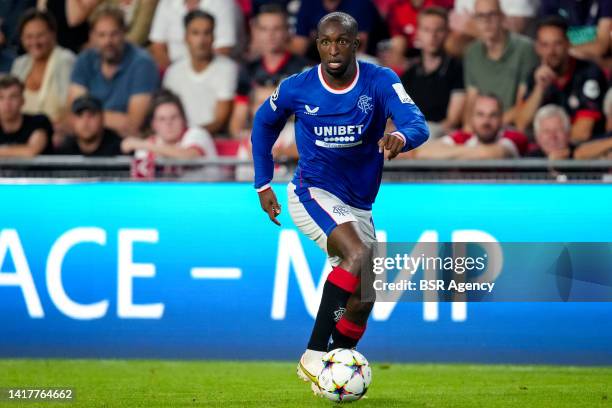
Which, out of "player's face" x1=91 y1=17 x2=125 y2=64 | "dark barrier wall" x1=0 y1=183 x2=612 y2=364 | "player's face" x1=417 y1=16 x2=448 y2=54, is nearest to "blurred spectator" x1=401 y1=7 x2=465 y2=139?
"player's face" x1=417 y1=16 x2=448 y2=54

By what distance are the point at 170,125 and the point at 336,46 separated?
16.1 feet

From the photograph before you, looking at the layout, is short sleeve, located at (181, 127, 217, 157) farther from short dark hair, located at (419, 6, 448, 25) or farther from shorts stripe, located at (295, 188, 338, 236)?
shorts stripe, located at (295, 188, 338, 236)

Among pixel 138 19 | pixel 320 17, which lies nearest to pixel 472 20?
pixel 320 17

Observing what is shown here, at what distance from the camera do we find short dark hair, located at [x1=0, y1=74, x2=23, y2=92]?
1211cm

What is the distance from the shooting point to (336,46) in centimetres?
715

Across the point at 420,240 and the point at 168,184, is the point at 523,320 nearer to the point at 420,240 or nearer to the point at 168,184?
the point at 420,240

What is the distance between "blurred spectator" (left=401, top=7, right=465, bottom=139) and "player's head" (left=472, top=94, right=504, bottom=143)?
1.40 feet

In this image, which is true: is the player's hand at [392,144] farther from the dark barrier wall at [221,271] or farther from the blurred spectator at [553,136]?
the blurred spectator at [553,136]

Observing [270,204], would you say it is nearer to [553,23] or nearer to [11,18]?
[553,23]

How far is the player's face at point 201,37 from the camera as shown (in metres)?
12.2

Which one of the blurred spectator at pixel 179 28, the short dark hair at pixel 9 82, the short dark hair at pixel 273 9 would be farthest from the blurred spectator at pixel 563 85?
the short dark hair at pixel 9 82

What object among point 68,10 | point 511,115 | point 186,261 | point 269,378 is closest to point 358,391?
point 269,378

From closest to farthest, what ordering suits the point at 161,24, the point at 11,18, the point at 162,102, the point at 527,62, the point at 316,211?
the point at 316,211 → the point at 527,62 → the point at 162,102 → the point at 161,24 → the point at 11,18

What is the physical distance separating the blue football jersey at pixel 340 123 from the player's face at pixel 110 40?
500 cm
